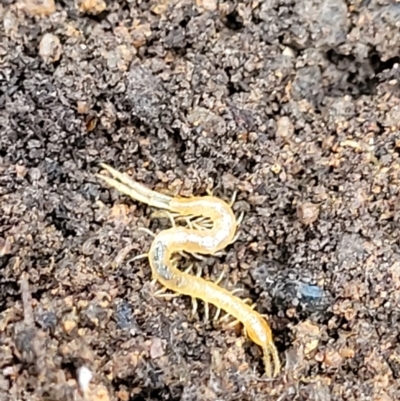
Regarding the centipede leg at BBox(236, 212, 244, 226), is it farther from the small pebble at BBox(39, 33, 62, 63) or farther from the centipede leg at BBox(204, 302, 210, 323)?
the small pebble at BBox(39, 33, 62, 63)

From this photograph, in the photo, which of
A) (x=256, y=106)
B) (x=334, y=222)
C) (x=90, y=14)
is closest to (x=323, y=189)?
(x=334, y=222)

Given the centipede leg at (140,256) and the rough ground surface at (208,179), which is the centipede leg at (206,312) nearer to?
the rough ground surface at (208,179)

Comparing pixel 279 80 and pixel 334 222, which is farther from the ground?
pixel 279 80

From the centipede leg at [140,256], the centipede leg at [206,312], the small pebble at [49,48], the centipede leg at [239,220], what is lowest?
the centipede leg at [206,312]

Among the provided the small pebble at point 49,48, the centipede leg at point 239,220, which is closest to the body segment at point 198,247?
the centipede leg at point 239,220

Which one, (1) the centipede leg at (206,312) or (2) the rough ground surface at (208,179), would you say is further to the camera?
(1) the centipede leg at (206,312)

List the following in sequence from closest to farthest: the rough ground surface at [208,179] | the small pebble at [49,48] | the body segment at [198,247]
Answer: the rough ground surface at [208,179] → the body segment at [198,247] → the small pebble at [49,48]

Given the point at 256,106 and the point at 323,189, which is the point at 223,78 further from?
the point at 323,189

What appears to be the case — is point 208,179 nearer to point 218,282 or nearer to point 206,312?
point 218,282

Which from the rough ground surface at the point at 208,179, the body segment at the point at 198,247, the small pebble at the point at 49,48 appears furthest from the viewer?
the small pebble at the point at 49,48
